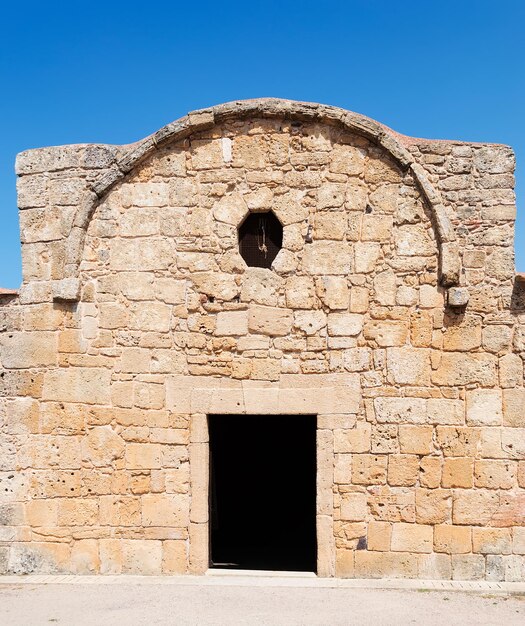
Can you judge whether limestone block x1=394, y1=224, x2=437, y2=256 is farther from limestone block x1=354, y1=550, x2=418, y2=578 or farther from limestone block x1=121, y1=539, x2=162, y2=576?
limestone block x1=121, y1=539, x2=162, y2=576

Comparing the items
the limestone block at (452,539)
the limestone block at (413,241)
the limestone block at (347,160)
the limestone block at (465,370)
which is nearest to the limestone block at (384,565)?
the limestone block at (452,539)

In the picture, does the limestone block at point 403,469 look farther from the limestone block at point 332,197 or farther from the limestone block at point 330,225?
the limestone block at point 332,197

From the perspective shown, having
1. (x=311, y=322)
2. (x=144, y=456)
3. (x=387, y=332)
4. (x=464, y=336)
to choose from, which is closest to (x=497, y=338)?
(x=464, y=336)

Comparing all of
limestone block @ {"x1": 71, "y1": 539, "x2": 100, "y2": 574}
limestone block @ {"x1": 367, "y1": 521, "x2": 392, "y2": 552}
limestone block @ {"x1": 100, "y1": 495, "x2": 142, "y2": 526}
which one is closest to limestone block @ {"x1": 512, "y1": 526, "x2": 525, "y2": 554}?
limestone block @ {"x1": 367, "y1": 521, "x2": 392, "y2": 552}

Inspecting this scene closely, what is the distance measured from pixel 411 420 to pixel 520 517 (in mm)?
1306

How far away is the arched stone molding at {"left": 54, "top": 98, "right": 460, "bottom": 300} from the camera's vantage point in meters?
6.20

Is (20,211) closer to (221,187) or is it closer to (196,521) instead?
(221,187)

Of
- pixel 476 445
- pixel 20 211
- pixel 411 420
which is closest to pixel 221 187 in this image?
pixel 20 211

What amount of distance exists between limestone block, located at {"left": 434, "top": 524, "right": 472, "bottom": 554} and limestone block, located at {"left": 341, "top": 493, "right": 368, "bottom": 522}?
70cm

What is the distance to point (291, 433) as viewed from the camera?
30.6 ft

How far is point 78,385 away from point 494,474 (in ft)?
13.2

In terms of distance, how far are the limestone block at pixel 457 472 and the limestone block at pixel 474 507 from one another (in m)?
0.10

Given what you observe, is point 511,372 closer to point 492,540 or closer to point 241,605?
point 492,540

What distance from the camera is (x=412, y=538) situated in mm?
6020
